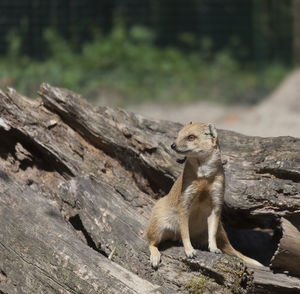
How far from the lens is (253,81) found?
1270 centimetres

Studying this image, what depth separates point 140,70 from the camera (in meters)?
12.1

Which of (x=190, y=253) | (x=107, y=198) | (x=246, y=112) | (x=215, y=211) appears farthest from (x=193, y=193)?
(x=246, y=112)

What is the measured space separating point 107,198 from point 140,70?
7.83 meters

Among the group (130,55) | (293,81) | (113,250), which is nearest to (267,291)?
(113,250)

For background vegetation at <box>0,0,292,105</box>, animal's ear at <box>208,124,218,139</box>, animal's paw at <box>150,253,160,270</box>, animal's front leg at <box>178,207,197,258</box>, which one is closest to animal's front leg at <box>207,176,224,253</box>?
animal's front leg at <box>178,207,197,258</box>

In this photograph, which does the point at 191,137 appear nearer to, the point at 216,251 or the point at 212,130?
the point at 212,130

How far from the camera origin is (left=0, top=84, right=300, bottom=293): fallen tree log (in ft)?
12.6

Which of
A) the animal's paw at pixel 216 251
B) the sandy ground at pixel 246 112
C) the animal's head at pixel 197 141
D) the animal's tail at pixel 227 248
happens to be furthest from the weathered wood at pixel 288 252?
the sandy ground at pixel 246 112

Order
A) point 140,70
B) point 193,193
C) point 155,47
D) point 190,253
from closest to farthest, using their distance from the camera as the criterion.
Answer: point 190,253
point 193,193
point 140,70
point 155,47

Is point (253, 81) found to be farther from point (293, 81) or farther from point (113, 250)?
point (113, 250)

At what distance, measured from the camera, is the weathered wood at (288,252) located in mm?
4051

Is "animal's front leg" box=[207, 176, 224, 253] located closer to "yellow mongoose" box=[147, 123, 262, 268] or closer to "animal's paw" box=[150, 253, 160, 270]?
"yellow mongoose" box=[147, 123, 262, 268]

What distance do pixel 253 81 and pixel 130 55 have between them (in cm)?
267

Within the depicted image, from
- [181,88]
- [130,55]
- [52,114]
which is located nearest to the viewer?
[52,114]
